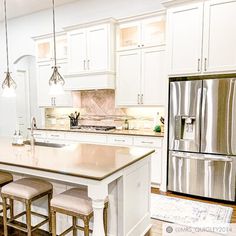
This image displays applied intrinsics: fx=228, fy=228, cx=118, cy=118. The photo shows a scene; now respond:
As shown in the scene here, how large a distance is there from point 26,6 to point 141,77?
122 inches

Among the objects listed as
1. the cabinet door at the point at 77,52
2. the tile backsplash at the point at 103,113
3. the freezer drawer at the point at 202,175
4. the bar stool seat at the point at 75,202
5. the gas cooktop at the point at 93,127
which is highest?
the cabinet door at the point at 77,52

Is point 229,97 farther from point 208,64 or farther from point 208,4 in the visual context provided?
point 208,4

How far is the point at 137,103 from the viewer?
4125 mm

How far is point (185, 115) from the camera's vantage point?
11.3 ft

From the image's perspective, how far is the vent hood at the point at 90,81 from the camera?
421cm

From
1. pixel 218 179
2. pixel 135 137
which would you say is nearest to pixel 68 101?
pixel 135 137

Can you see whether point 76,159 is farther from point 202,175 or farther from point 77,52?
point 77,52

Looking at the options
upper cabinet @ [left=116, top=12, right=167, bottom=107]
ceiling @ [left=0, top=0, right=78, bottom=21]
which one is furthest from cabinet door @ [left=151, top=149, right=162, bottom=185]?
ceiling @ [left=0, top=0, right=78, bottom=21]

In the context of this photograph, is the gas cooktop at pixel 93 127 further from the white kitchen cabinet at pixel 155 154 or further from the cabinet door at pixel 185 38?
the cabinet door at pixel 185 38

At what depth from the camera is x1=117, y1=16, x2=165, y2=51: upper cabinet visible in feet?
13.0

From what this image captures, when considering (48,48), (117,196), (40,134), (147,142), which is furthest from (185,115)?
(48,48)

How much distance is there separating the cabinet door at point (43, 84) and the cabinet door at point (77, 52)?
781mm

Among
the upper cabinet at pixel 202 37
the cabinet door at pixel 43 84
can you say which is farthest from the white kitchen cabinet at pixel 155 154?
the cabinet door at pixel 43 84

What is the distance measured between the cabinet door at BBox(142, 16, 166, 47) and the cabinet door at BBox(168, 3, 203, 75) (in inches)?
14.9
